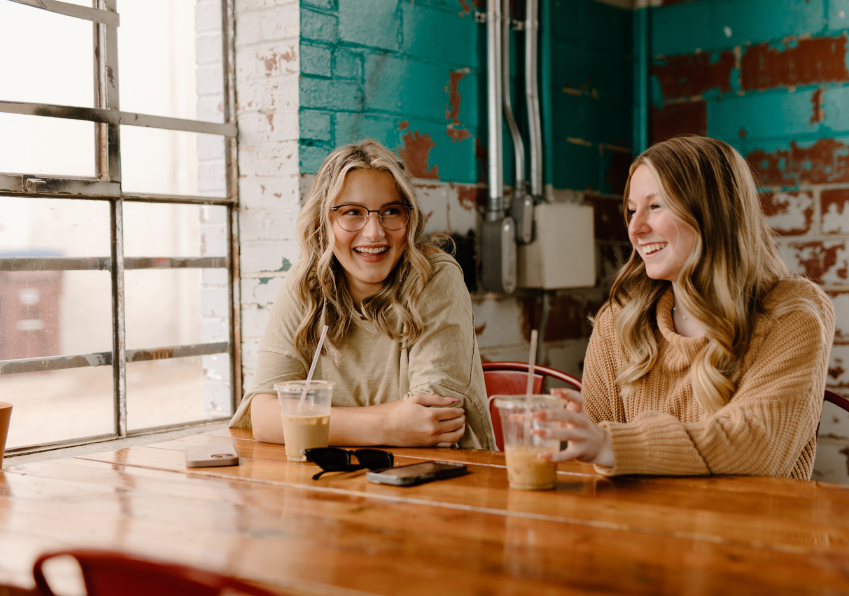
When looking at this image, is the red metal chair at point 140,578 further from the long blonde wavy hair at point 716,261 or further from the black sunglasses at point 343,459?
the long blonde wavy hair at point 716,261

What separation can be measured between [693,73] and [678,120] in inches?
7.4

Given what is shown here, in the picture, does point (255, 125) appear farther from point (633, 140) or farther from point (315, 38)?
point (633, 140)

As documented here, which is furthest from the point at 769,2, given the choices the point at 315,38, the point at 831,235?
the point at 315,38

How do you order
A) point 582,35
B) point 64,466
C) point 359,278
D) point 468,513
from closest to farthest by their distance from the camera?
point 468,513, point 64,466, point 359,278, point 582,35

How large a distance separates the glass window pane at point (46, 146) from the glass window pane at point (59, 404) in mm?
525

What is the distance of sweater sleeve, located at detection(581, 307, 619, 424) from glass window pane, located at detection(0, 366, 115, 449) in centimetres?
130

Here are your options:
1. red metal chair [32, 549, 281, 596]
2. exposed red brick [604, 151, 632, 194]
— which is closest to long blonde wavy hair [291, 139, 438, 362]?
red metal chair [32, 549, 281, 596]

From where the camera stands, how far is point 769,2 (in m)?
2.99

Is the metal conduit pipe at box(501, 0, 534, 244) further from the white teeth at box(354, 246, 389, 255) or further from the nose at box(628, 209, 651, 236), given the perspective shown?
the nose at box(628, 209, 651, 236)

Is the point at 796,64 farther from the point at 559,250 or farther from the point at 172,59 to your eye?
the point at 172,59

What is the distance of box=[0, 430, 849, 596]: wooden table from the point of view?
928 millimetres

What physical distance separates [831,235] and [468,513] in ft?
7.49

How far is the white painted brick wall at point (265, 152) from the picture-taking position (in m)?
2.33

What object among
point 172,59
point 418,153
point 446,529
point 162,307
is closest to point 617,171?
point 418,153
